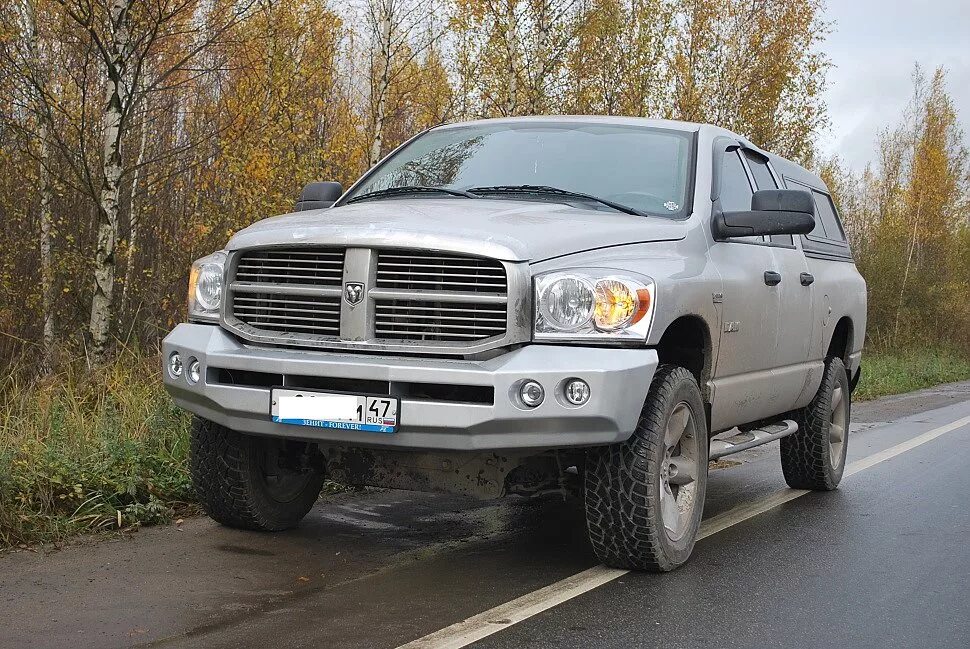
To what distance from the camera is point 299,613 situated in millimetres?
4051

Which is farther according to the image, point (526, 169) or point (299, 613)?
point (526, 169)

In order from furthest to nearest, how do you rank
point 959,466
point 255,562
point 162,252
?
point 162,252 → point 959,466 → point 255,562

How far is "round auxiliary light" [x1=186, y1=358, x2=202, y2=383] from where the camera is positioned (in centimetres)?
469

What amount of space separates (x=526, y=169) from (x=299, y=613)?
2.51m

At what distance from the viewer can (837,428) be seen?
7590 mm

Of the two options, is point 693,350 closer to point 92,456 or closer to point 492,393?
point 492,393

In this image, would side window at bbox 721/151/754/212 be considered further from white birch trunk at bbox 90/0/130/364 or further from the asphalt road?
white birch trunk at bbox 90/0/130/364

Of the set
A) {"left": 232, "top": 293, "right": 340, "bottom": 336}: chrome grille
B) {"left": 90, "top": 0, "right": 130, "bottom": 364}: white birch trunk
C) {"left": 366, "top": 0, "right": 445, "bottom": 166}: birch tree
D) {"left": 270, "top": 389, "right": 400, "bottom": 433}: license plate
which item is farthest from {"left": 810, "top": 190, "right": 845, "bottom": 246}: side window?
{"left": 366, "top": 0, "right": 445, "bottom": 166}: birch tree

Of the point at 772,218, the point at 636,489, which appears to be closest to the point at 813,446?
the point at 772,218

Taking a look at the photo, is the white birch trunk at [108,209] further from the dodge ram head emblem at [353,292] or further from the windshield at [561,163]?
the dodge ram head emblem at [353,292]

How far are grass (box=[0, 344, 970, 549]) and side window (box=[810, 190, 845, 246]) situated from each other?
429cm

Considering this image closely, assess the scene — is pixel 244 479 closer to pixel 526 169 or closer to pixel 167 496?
pixel 167 496

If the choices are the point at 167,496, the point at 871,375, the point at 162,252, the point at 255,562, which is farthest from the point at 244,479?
the point at 871,375

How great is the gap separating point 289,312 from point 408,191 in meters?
1.22
